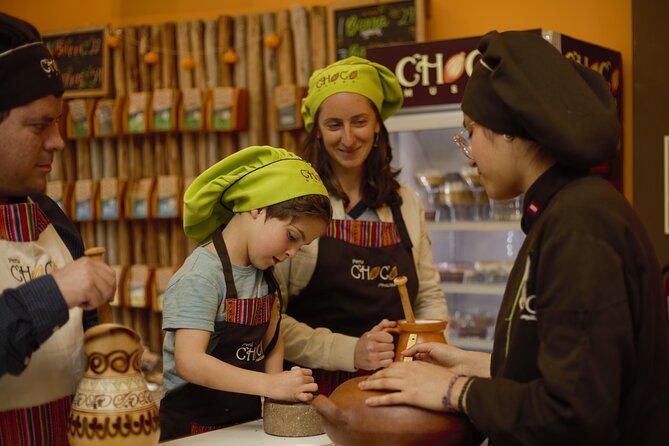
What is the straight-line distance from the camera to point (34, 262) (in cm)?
198

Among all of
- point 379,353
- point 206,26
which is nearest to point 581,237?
point 379,353

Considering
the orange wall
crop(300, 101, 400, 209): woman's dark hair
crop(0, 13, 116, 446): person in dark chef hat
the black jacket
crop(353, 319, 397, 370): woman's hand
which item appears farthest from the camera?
the orange wall

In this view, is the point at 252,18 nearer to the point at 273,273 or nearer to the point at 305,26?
the point at 305,26

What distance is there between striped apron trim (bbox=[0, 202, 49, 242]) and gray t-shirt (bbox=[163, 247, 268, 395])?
46 centimetres

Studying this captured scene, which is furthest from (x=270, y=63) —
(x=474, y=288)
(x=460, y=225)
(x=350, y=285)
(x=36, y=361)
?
(x=36, y=361)

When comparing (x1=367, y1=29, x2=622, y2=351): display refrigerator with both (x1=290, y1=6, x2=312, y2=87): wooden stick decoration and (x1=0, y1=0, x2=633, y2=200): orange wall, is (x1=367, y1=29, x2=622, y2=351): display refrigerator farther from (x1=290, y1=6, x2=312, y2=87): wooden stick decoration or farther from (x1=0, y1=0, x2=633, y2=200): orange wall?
(x1=290, y1=6, x2=312, y2=87): wooden stick decoration

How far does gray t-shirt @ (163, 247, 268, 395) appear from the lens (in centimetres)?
235

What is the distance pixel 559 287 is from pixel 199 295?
1095 millimetres

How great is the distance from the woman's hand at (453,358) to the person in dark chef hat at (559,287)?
34cm

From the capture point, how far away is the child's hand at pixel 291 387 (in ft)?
7.41

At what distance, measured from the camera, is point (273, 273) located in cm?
276

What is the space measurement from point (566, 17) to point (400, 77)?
1367mm

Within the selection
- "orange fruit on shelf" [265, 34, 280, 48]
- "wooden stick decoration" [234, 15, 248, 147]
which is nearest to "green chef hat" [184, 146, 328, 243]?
"orange fruit on shelf" [265, 34, 280, 48]

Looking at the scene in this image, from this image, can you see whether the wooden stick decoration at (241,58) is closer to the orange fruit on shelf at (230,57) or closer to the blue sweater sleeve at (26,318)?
the orange fruit on shelf at (230,57)
